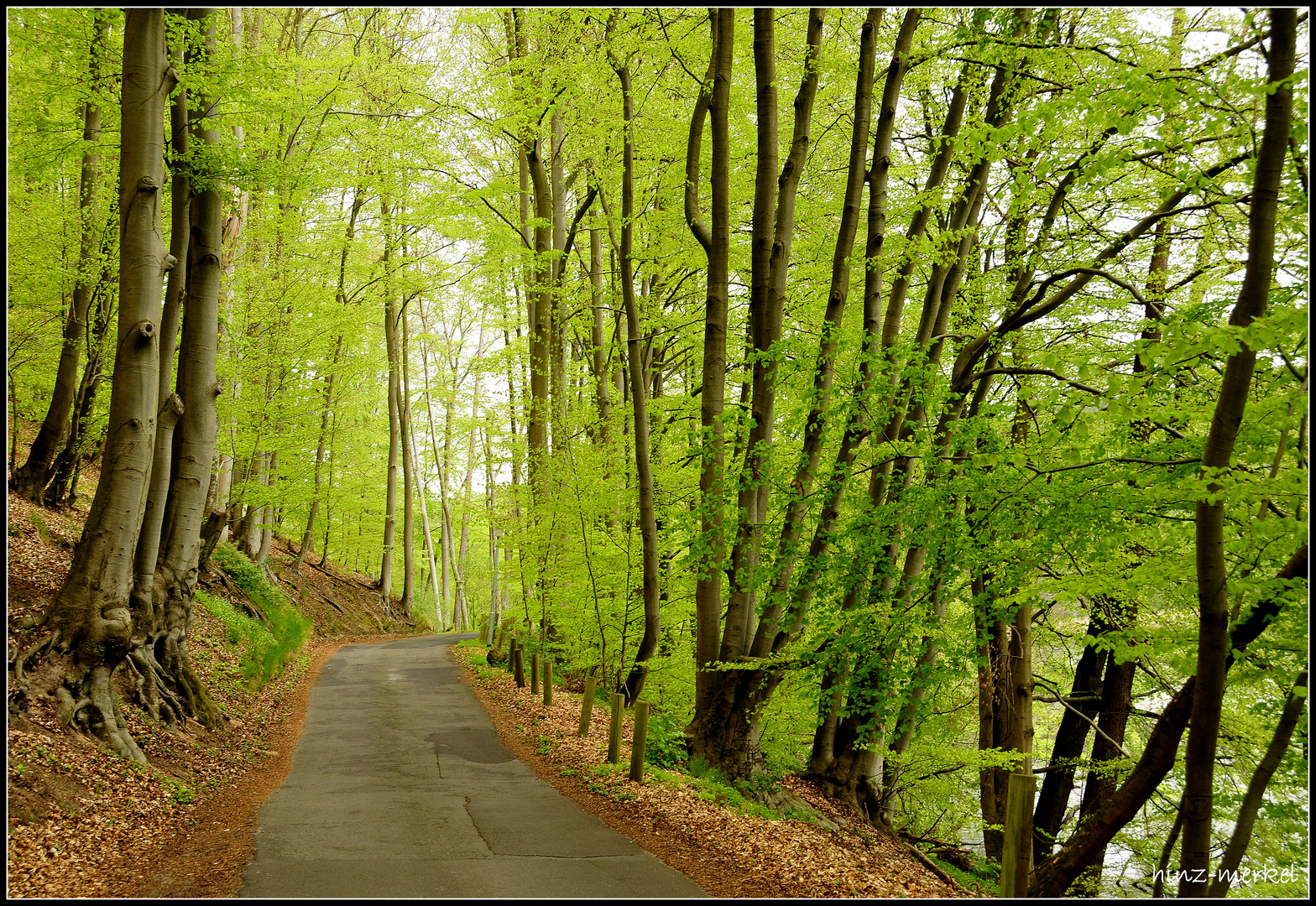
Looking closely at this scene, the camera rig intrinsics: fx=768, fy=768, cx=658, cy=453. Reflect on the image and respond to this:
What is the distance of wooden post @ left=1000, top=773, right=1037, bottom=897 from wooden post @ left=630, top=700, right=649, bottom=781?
3631mm

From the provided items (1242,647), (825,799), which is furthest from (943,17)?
(825,799)

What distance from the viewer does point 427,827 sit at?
6703 mm

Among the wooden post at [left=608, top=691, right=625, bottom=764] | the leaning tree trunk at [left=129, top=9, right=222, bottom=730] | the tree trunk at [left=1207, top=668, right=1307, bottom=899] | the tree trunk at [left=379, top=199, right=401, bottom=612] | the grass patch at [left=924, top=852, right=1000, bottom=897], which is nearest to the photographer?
the tree trunk at [left=1207, top=668, right=1307, bottom=899]

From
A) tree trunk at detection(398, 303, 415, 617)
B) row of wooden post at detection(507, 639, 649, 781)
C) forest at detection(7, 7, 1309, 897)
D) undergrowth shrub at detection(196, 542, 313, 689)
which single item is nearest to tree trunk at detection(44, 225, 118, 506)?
forest at detection(7, 7, 1309, 897)

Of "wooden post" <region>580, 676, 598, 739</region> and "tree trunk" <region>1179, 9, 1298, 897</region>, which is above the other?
"tree trunk" <region>1179, 9, 1298, 897</region>

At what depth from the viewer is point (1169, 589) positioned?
624 cm

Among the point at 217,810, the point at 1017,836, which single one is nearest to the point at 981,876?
the point at 1017,836

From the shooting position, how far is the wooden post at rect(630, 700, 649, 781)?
795cm

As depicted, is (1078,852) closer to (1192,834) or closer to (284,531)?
(1192,834)

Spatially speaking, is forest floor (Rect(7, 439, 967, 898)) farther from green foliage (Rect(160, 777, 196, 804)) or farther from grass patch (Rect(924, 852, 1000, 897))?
grass patch (Rect(924, 852, 1000, 897))

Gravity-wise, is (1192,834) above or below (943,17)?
below

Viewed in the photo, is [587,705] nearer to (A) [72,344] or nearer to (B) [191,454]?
(B) [191,454]

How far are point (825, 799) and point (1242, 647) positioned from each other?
242 inches

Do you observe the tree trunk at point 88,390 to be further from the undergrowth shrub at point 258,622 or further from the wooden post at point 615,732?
the wooden post at point 615,732
